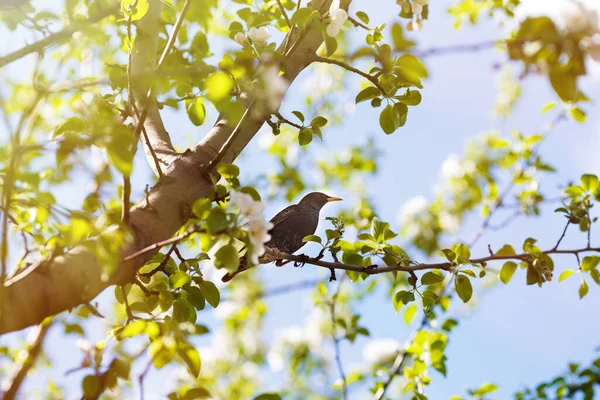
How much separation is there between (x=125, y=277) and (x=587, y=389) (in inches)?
135

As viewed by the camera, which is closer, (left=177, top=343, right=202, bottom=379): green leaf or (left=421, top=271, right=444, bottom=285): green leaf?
(left=177, top=343, right=202, bottom=379): green leaf

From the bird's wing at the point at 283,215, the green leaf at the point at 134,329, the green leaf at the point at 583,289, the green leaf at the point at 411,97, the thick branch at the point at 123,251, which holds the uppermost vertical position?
the bird's wing at the point at 283,215

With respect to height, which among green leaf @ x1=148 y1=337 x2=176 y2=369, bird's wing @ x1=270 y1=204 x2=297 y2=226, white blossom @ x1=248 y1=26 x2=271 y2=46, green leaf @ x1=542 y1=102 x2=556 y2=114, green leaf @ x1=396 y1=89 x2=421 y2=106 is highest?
green leaf @ x1=542 y1=102 x2=556 y2=114

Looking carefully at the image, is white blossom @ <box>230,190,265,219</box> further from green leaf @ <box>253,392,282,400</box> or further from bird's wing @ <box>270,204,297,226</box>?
bird's wing @ <box>270,204,297,226</box>

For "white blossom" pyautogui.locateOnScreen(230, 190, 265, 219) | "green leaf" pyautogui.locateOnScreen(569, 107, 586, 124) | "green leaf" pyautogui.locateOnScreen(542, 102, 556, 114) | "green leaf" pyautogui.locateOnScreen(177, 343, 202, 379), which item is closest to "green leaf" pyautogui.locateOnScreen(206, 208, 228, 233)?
"white blossom" pyautogui.locateOnScreen(230, 190, 265, 219)

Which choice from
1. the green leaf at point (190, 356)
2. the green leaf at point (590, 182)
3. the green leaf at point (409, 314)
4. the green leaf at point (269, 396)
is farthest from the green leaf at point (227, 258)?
the green leaf at point (590, 182)

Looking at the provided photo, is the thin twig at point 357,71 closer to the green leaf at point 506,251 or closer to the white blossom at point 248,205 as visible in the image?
the white blossom at point 248,205

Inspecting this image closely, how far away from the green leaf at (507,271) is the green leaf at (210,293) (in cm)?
120

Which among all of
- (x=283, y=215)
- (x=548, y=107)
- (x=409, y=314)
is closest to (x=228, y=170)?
(x=409, y=314)

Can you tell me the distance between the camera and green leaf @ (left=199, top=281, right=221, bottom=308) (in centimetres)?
210

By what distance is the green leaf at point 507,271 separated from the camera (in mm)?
2350

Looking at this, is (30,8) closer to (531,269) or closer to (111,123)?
(111,123)

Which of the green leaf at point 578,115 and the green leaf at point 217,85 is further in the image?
the green leaf at point 578,115

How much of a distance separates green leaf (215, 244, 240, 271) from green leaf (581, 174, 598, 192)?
2259 mm
